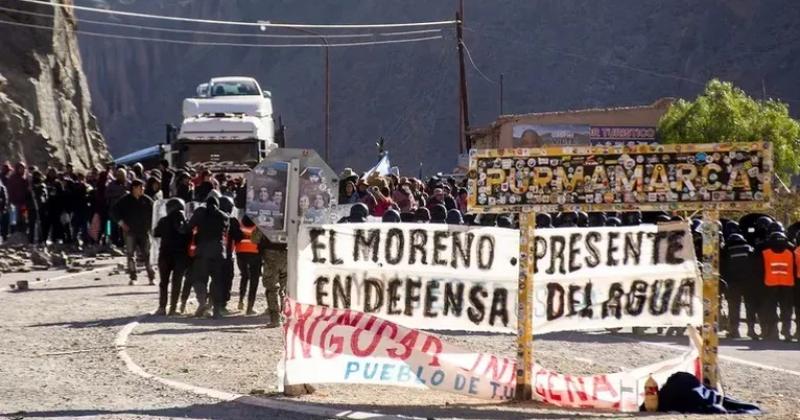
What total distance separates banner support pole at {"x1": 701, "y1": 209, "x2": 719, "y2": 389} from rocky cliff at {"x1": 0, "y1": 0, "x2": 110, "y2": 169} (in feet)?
97.5

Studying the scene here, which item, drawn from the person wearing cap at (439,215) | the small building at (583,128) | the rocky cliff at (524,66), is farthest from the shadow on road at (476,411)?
the rocky cliff at (524,66)

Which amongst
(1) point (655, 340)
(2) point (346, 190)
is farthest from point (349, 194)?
(1) point (655, 340)

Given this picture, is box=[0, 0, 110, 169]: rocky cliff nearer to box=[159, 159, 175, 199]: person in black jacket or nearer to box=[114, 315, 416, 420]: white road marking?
box=[159, 159, 175, 199]: person in black jacket

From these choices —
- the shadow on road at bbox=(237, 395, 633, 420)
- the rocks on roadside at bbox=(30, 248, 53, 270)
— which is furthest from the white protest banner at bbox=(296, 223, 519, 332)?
the rocks on roadside at bbox=(30, 248, 53, 270)

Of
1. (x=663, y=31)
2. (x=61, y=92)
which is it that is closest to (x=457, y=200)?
(x=61, y=92)

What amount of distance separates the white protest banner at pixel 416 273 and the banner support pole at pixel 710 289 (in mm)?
1539

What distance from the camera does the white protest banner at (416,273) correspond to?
420 inches

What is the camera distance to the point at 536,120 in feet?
179

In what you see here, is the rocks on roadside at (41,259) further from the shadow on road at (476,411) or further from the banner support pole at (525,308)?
the banner support pole at (525,308)

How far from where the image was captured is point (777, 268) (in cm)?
1681

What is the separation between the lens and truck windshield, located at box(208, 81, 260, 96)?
1507 inches

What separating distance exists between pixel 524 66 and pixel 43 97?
53055 millimetres

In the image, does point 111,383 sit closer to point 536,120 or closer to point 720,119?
point 720,119

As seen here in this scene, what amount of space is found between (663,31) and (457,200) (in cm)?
6774
